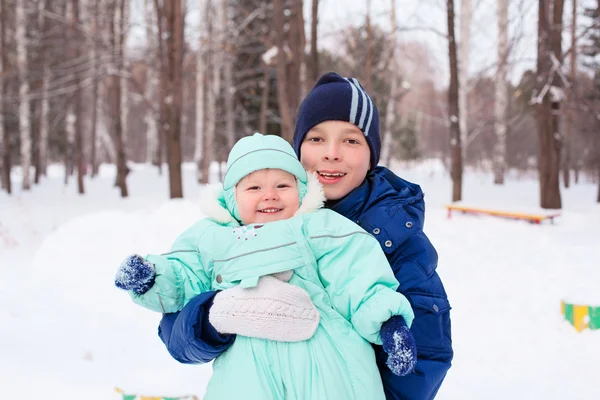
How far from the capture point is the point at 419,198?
1865mm

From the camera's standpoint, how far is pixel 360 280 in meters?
1.55

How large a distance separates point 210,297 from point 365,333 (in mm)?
507

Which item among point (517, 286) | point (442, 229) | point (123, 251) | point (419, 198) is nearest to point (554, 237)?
point (442, 229)

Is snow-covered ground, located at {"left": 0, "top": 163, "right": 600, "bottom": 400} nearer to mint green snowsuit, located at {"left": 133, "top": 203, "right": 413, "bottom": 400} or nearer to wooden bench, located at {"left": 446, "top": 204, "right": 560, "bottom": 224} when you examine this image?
wooden bench, located at {"left": 446, "top": 204, "right": 560, "bottom": 224}

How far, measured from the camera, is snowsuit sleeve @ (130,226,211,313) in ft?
5.32

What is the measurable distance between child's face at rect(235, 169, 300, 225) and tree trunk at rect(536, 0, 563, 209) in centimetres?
995

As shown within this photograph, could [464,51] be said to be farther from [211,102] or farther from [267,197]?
[267,197]

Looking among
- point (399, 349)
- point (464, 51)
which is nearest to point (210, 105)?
point (464, 51)

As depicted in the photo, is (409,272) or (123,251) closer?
(409,272)

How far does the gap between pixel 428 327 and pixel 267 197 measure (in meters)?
0.67

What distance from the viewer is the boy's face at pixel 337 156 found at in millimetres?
1886

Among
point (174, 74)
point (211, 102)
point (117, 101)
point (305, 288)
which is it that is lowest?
point (305, 288)

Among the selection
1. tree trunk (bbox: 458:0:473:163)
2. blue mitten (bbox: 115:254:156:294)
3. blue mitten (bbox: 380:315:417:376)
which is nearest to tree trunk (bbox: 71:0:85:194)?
tree trunk (bbox: 458:0:473:163)

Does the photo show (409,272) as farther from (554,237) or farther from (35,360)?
(554,237)
